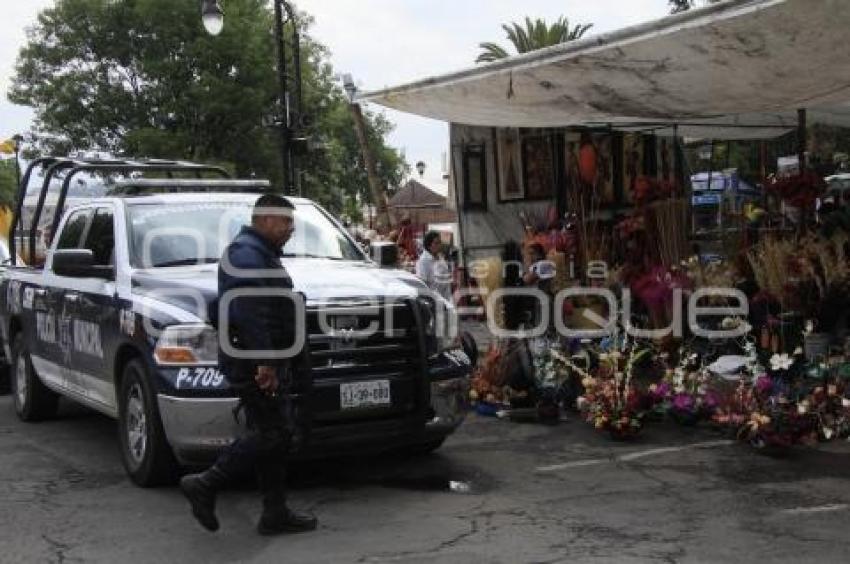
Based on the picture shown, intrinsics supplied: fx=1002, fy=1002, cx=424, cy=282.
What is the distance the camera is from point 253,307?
16.4ft

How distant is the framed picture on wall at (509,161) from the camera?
10.9 m

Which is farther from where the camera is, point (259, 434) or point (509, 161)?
point (509, 161)

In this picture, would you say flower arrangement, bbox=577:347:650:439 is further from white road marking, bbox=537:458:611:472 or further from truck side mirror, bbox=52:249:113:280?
truck side mirror, bbox=52:249:113:280

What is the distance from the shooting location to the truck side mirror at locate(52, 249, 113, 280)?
6.41 m

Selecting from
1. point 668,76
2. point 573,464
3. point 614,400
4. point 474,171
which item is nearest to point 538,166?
point 474,171

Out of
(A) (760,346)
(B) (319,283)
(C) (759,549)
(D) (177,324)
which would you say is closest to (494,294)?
(A) (760,346)

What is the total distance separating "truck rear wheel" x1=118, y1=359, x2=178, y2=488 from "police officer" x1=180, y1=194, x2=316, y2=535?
3.12 ft

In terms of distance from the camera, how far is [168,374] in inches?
225

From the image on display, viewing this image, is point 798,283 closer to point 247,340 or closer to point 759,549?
point 759,549

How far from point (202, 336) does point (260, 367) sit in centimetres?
88

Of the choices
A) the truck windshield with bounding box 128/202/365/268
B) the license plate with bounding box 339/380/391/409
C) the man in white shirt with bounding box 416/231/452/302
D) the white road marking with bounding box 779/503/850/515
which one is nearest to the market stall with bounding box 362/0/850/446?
the man in white shirt with bounding box 416/231/452/302

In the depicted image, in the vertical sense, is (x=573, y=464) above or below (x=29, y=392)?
below

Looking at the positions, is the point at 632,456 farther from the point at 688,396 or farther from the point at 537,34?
the point at 537,34

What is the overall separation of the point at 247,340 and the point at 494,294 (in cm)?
416
